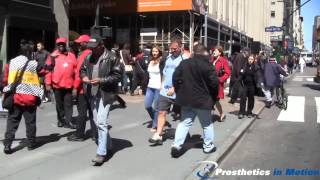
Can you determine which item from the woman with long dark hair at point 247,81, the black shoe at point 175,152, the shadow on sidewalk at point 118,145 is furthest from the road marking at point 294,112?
the black shoe at point 175,152

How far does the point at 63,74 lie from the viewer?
381 inches

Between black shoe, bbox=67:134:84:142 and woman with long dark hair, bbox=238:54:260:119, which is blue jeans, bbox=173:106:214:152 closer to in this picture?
black shoe, bbox=67:134:84:142

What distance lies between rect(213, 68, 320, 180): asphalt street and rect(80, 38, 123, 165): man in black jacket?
1646 millimetres

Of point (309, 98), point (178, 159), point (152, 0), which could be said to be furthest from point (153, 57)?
Answer: point (152, 0)

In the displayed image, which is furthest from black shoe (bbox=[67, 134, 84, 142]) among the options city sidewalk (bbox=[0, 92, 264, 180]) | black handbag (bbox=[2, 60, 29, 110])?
black handbag (bbox=[2, 60, 29, 110])

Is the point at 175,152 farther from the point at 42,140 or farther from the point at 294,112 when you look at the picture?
the point at 294,112

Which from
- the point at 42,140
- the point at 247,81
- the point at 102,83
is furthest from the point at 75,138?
the point at 247,81

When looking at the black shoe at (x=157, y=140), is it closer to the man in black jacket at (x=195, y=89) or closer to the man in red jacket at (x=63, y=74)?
the man in black jacket at (x=195, y=89)

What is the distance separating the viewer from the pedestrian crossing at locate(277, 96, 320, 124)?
13.2 meters

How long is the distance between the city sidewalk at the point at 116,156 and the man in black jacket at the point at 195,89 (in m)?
0.53

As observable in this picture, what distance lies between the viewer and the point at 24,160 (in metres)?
7.47

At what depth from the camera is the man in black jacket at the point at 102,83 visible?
23.5 feet

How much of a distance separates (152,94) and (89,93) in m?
2.17

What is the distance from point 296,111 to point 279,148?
6.03 m
